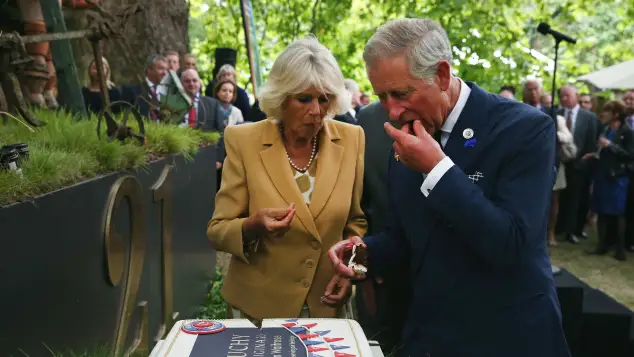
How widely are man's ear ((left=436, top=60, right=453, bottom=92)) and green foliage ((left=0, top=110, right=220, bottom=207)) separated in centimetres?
125

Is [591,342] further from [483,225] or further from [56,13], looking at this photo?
[56,13]

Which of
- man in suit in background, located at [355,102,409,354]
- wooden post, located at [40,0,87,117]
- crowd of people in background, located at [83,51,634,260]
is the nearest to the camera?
man in suit in background, located at [355,102,409,354]

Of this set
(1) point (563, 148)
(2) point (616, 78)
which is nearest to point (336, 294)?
(1) point (563, 148)

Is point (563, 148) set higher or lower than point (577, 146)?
higher

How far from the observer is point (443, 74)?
5.72 feet

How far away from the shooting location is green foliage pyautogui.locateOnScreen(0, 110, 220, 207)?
2.10 meters

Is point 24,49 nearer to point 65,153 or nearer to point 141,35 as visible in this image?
point 65,153

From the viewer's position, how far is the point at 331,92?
268cm

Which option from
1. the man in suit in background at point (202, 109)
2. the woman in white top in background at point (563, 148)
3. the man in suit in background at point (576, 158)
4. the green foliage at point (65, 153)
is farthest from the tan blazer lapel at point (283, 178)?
the man in suit in background at point (576, 158)

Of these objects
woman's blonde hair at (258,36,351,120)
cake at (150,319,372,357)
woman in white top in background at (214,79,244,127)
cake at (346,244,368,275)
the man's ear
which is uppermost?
the man's ear

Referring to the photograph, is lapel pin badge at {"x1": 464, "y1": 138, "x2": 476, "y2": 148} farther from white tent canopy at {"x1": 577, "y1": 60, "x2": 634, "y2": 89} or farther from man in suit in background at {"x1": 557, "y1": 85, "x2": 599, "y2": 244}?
white tent canopy at {"x1": 577, "y1": 60, "x2": 634, "y2": 89}

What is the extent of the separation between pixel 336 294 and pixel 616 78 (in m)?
9.94

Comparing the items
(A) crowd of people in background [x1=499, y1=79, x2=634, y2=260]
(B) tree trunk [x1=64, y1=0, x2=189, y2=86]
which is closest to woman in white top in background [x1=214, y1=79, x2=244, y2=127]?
(B) tree trunk [x1=64, y1=0, x2=189, y2=86]

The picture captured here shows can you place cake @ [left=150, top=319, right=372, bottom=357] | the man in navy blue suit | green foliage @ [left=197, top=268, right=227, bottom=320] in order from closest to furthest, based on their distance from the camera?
1. cake @ [left=150, top=319, right=372, bottom=357]
2. the man in navy blue suit
3. green foliage @ [left=197, top=268, right=227, bottom=320]
